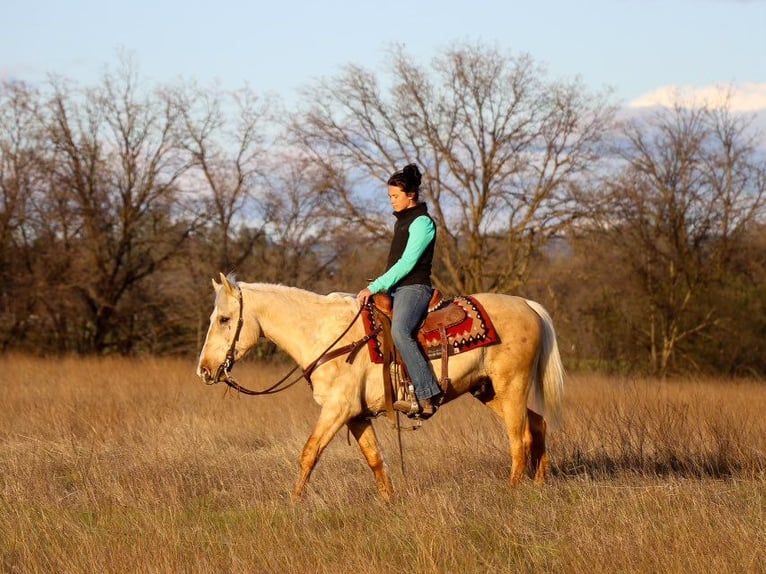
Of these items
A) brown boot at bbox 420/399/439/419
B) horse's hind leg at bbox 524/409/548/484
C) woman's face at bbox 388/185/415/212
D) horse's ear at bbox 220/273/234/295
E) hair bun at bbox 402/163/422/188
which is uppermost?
hair bun at bbox 402/163/422/188

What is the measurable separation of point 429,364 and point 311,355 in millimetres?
916

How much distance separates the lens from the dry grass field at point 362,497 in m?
5.12

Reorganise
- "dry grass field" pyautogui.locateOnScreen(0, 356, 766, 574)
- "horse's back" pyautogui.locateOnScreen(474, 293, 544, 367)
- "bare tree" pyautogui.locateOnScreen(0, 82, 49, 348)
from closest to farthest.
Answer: "dry grass field" pyautogui.locateOnScreen(0, 356, 766, 574) < "horse's back" pyautogui.locateOnScreen(474, 293, 544, 367) < "bare tree" pyautogui.locateOnScreen(0, 82, 49, 348)

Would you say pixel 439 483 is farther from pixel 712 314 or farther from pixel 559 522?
pixel 712 314

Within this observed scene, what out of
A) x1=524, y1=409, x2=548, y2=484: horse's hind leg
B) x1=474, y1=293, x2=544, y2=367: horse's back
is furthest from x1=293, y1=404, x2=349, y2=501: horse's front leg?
x1=524, y1=409, x2=548, y2=484: horse's hind leg

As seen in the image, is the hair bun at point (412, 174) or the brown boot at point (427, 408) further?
the brown boot at point (427, 408)

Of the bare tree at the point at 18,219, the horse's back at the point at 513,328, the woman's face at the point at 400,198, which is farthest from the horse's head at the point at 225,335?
the bare tree at the point at 18,219

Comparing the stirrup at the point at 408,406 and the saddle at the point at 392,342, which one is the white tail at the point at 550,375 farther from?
the stirrup at the point at 408,406

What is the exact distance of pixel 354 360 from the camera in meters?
7.20

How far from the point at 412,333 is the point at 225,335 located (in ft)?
4.78

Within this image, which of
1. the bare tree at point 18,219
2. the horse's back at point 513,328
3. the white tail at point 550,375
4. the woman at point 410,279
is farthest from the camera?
the bare tree at point 18,219

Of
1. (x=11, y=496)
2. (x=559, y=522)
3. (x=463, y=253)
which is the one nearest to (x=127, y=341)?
(x=463, y=253)

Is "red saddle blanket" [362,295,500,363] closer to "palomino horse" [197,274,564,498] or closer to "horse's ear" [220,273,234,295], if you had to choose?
"palomino horse" [197,274,564,498]

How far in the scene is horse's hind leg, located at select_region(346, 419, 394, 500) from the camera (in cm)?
712
